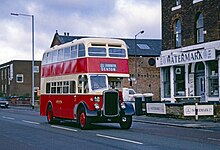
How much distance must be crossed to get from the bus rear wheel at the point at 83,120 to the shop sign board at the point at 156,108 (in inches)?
434

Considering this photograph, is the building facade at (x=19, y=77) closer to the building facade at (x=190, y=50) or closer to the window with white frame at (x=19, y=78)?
the window with white frame at (x=19, y=78)

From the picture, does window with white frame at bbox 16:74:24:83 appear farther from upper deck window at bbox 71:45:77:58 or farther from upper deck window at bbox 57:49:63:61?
upper deck window at bbox 71:45:77:58

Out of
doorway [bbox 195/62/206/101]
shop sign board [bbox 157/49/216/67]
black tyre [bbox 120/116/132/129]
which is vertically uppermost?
shop sign board [bbox 157/49/216/67]

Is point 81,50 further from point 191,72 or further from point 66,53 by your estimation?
point 191,72

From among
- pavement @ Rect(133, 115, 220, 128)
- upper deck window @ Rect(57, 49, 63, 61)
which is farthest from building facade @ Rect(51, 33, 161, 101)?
upper deck window @ Rect(57, 49, 63, 61)

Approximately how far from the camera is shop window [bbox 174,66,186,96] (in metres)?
41.2

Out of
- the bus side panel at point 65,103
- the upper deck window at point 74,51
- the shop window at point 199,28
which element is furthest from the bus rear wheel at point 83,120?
the shop window at point 199,28

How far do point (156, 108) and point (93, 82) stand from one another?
39.9ft

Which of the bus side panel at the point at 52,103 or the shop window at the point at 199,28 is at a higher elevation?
the shop window at the point at 199,28

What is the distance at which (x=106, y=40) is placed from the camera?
24.0 m

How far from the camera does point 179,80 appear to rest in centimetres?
4172

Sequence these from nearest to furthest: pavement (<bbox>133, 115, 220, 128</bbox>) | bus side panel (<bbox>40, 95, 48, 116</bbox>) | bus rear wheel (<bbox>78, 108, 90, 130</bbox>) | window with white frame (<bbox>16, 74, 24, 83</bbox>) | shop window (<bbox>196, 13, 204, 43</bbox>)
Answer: bus rear wheel (<bbox>78, 108, 90, 130</bbox>)
pavement (<bbox>133, 115, 220, 128</bbox>)
bus side panel (<bbox>40, 95, 48, 116</bbox>)
shop window (<bbox>196, 13, 204, 43</bbox>)
window with white frame (<bbox>16, 74, 24, 83</bbox>)

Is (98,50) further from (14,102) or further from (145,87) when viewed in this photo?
(14,102)

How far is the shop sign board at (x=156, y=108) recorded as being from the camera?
3321cm
